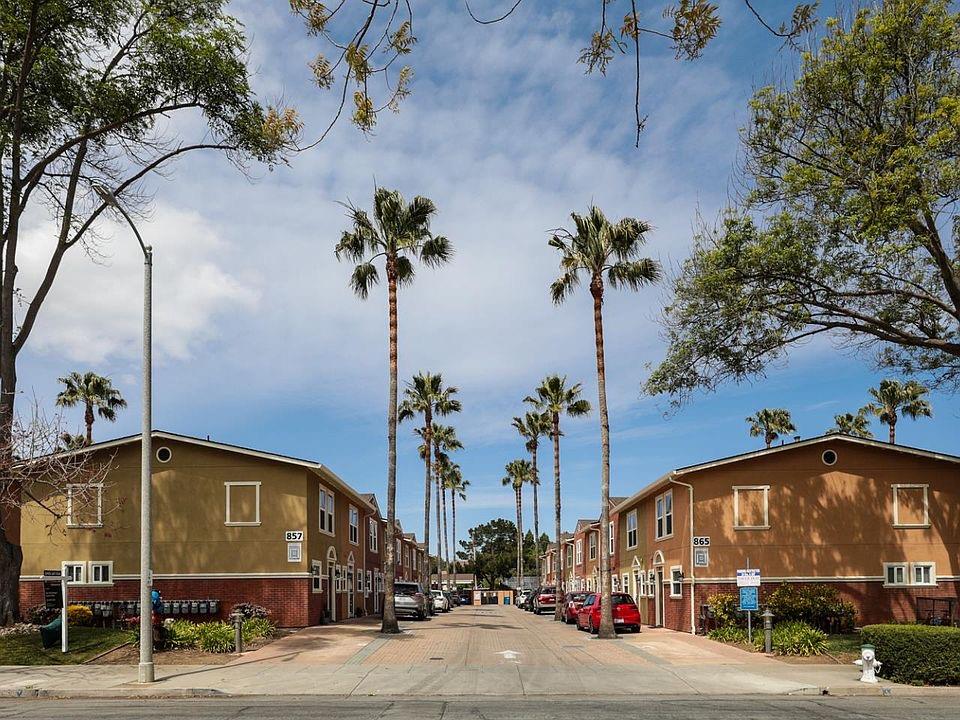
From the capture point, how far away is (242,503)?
3359cm

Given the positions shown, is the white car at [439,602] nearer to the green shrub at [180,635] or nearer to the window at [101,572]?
the window at [101,572]

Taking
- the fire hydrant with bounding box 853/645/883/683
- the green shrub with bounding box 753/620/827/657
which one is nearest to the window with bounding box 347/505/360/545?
the green shrub with bounding box 753/620/827/657

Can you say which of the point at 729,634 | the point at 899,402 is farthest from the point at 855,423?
the point at 729,634

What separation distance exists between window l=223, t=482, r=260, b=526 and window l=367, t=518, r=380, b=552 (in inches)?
799

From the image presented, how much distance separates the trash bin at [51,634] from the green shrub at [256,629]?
16.4 feet

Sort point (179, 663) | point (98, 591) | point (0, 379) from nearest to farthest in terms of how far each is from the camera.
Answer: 1. point (179, 663)
2. point (0, 379)
3. point (98, 591)

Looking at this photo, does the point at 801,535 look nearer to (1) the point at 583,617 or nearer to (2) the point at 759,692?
(1) the point at 583,617

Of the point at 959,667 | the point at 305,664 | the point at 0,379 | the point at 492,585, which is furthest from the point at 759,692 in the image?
the point at 492,585

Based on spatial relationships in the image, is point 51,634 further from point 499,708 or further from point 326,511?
point 326,511

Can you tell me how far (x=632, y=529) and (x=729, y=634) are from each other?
55.5 feet

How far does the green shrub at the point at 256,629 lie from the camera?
27.7 meters

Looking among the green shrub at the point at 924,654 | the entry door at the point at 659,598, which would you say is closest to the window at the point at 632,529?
the entry door at the point at 659,598

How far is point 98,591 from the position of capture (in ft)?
107

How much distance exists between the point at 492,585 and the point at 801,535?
103 m
